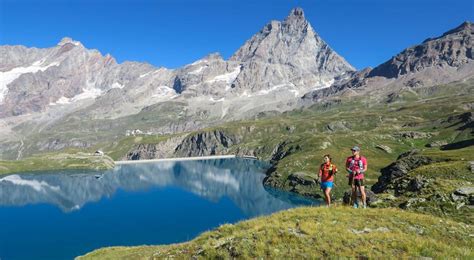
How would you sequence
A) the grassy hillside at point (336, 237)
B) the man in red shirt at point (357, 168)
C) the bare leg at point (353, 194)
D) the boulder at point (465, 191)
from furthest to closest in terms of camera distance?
the boulder at point (465, 191), the bare leg at point (353, 194), the man in red shirt at point (357, 168), the grassy hillside at point (336, 237)

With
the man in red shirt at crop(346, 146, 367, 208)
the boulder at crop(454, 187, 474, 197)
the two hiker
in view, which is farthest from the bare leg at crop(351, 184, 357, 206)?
the boulder at crop(454, 187, 474, 197)

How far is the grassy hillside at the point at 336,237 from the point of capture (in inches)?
867

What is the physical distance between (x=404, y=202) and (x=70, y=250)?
14246 centimetres

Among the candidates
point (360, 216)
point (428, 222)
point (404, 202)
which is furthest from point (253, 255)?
point (404, 202)

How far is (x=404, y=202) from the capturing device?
36.3 m

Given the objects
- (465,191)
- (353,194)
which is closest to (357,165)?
(353,194)

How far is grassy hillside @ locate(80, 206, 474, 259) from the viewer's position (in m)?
22.0

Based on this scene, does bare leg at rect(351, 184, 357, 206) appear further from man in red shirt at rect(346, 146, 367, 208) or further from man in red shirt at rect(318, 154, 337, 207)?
man in red shirt at rect(318, 154, 337, 207)

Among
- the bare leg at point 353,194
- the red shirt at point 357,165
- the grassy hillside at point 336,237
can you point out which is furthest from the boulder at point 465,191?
the red shirt at point 357,165

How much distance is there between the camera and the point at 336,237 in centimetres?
2370

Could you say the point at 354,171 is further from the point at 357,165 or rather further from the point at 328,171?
the point at 328,171

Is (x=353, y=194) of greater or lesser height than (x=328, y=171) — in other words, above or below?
below

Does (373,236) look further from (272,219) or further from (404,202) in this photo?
(404,202)

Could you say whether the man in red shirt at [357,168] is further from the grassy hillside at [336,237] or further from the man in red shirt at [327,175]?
the grassy hillside at [336,237]
